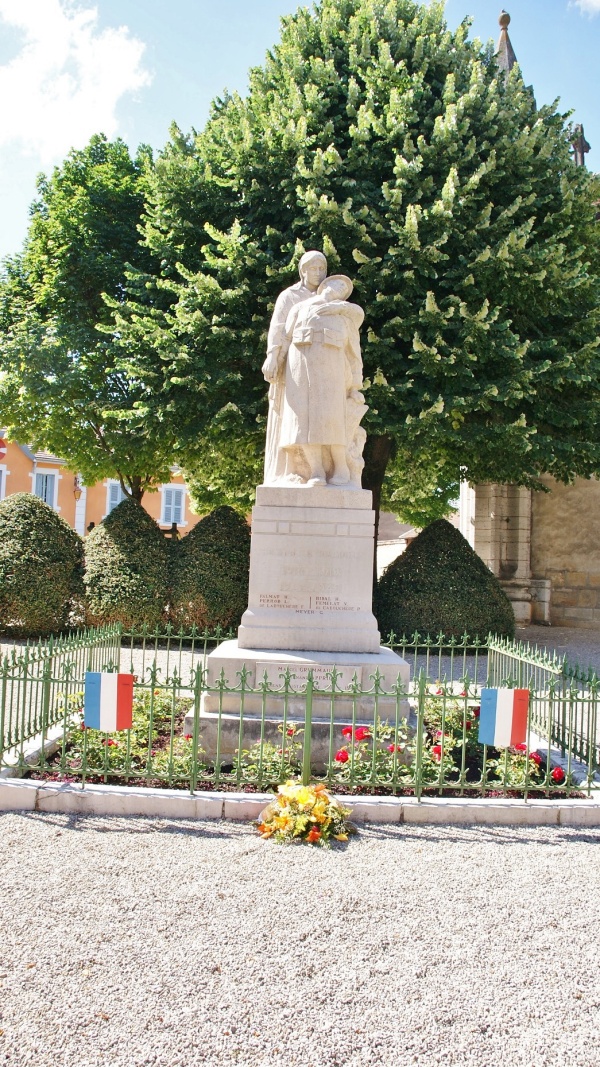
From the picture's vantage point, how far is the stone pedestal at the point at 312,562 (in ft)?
20.4

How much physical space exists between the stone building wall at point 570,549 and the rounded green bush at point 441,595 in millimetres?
5905

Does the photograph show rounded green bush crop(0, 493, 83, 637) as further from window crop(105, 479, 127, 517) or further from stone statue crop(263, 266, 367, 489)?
window crop(105, 479, 127, 517)

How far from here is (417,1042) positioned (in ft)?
8.26

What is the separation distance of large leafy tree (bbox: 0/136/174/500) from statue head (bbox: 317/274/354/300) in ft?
22.8

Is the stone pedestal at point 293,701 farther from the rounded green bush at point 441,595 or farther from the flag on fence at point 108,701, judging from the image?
the rounded green bush at point 441,595

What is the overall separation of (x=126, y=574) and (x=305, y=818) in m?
8.21

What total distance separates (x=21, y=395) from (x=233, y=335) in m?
5.40

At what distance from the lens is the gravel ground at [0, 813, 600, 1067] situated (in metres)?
2.50

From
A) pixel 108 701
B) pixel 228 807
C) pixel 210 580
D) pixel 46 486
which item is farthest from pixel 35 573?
pixel 46 486

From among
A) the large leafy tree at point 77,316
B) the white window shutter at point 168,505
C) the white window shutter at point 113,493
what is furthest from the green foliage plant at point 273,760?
the white window shutter at point 168,505

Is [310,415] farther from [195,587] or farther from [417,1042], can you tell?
[195,587]

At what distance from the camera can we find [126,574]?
11906mm

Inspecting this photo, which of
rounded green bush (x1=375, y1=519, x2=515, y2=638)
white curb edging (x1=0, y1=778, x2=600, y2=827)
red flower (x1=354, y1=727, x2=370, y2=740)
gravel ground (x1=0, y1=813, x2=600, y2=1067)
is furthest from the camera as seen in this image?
rounded green bush (x1=375, y1=519, x2=515, y2=638)

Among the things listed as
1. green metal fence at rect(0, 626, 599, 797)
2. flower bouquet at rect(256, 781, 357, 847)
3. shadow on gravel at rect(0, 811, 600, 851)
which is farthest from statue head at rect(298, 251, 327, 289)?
shadow on gravel at rect(0, 811, 600, 851)
